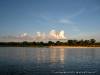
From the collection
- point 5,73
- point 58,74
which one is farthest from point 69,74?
point 5,73

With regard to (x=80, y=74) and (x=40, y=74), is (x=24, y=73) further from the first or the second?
(x=80, y=74)

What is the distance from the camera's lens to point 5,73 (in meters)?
37.5

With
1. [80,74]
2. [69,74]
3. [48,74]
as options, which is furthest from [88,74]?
[48,74]

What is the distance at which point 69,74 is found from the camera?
3647 centimetres

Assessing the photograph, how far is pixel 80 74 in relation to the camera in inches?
1441

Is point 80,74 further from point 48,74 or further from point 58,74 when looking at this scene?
point 48,74

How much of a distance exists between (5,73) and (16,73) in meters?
2.55

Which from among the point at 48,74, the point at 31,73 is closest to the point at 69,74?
the point at 48,74

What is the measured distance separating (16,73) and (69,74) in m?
12.5

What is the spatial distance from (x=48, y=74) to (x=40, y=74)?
1.85 meters

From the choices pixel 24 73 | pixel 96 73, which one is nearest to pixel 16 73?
pixel 24 73

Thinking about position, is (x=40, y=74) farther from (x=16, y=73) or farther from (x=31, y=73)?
(x=16, y=73)

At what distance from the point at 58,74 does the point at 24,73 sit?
8170mm

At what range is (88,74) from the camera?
36.6 meters
